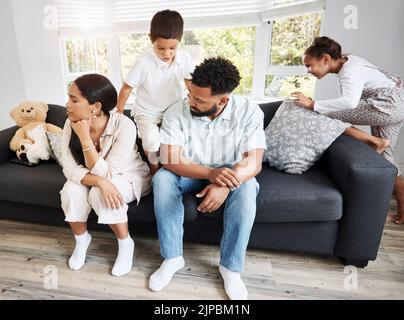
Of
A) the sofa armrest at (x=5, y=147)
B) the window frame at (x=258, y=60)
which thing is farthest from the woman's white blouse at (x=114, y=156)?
the window frame at (x=258, y=60)

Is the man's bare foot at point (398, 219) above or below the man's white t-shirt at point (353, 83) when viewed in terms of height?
below

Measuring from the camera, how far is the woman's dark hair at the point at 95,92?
1.41 m

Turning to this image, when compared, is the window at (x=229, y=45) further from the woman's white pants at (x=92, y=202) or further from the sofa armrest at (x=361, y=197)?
the woman's white pants at (x=92, y=202)

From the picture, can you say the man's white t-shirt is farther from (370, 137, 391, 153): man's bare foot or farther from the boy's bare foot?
the boy's bare foot

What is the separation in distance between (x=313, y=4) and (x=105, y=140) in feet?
6.20

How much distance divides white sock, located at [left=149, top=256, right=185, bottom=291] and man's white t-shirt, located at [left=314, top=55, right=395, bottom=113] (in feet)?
3.83

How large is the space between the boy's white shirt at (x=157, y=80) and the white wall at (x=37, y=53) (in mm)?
1631

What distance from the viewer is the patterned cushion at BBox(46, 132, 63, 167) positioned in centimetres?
191

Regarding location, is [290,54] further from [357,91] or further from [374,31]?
[357,91]

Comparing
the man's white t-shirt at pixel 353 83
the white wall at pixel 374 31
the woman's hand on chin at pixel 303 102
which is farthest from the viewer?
the white wall at pixel 374 31

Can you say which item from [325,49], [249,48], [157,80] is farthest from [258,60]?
[157,80]

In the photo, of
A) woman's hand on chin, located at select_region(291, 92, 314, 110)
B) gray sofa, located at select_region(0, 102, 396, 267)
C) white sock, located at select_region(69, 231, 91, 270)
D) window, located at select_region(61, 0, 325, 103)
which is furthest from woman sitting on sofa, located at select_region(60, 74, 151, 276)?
window, located at select_region(61, 0, 325, 103)
